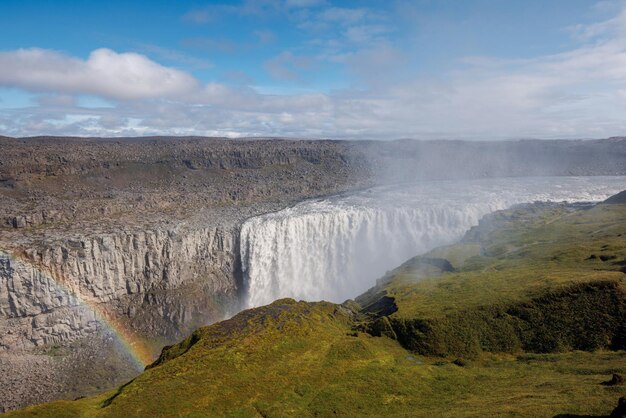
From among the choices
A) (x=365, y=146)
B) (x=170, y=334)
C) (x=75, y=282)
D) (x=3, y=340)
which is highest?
(x=365, y=146)

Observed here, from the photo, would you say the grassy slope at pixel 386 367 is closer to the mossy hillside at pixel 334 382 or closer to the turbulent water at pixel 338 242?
the mossy hillside at pixel 334 382

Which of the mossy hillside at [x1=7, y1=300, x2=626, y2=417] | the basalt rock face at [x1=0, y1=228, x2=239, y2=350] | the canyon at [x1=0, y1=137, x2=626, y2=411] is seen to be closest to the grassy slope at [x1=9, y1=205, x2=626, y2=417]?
the mossy hillside at [x1=7, y1=300, x2=626, y2=417]

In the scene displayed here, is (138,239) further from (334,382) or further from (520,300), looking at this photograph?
(520,300)

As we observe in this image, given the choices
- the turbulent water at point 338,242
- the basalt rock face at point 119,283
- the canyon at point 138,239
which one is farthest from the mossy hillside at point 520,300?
the basalt rock face at point 119,283

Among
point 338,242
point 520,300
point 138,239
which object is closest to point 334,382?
point 520,300

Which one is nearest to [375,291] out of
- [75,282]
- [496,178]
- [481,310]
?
[481,310]

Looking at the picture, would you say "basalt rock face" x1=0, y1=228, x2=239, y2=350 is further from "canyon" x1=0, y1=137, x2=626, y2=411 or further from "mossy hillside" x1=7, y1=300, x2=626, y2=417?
"mossy hillside" x1=7, y1=300, x2=626, y2=417

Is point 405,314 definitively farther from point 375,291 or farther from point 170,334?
point 170,334
